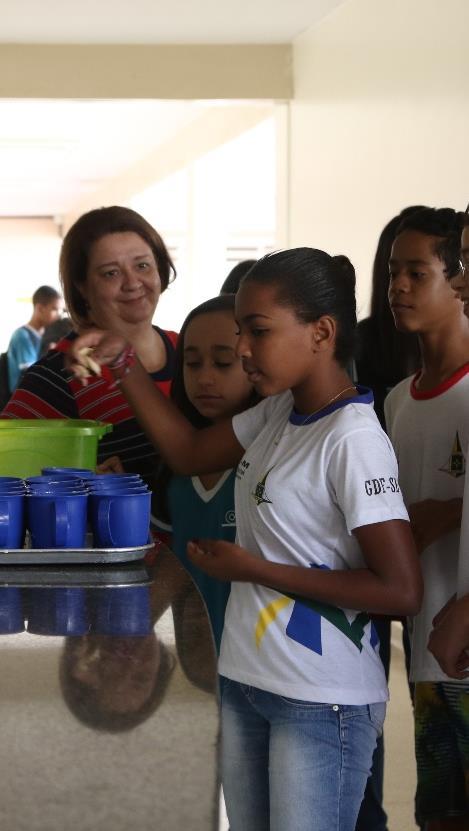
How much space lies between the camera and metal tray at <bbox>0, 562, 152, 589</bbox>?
139 centimetres

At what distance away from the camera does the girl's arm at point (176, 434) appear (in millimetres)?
1699

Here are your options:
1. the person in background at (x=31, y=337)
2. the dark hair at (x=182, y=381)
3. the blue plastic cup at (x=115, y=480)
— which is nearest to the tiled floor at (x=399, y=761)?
the dark hair at (x=182, y=381)

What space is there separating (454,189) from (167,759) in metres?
3.57

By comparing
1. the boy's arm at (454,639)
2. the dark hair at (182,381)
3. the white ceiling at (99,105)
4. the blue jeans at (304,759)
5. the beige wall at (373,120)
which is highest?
the white ceiling at (99,105)

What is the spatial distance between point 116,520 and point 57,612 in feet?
0.88

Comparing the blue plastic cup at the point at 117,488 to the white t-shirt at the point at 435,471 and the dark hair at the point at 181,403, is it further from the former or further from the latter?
the white t-shirt at the point at 435,471

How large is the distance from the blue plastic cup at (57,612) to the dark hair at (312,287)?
0.45 m

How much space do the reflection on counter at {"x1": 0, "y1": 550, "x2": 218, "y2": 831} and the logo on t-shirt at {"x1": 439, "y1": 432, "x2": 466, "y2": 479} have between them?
0.59 meters

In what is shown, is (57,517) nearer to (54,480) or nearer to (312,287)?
(54,480)

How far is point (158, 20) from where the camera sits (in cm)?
584

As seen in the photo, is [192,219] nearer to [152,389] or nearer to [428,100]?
[428,100]

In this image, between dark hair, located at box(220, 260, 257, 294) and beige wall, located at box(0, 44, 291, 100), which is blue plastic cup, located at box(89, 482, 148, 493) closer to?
dark hair, located at box(220, 260, 257, 294)

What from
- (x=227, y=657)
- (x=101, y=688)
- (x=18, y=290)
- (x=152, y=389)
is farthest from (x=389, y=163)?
(x=18, y=290)

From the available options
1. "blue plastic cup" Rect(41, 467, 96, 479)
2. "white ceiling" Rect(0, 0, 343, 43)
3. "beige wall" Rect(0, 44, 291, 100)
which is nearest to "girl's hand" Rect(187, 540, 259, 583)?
"blue plastic cup" Rect(41, 467, 96, 479)
